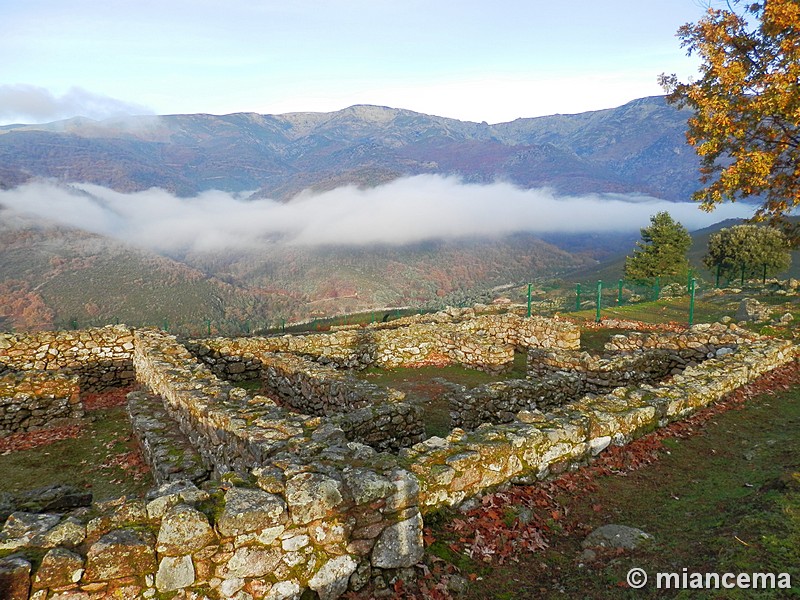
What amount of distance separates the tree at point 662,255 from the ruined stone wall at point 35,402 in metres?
60.5

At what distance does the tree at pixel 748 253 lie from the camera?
55062 millimetres

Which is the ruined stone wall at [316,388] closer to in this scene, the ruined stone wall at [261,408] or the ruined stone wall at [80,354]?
the ruined stone wall at [261,408]

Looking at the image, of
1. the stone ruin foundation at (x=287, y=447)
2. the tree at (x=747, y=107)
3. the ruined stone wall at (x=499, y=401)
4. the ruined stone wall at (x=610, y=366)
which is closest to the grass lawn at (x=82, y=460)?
the stone ruin foundation at (x=287, y=447)

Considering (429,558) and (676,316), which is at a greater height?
(429,558)

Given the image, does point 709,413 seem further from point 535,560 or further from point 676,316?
point 676,316

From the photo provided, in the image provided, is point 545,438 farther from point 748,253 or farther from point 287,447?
point 748,253

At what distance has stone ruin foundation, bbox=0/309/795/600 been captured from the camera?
4.33 meters

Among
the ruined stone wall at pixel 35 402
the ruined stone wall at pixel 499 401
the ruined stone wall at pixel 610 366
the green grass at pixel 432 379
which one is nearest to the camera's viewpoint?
the ruined stone wall at pixel 499 401

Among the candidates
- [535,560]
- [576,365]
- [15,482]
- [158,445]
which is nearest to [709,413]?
[576,365]

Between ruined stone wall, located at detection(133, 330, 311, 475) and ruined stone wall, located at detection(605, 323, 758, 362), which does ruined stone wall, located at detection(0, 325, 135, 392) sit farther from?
ruined stone wall, located at detection(605, 323, 758, 362)

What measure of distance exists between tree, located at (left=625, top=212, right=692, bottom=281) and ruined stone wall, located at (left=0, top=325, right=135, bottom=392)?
190 feet

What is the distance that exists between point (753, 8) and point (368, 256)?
529 ft

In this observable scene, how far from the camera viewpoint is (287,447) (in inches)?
278

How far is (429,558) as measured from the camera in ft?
18.2
